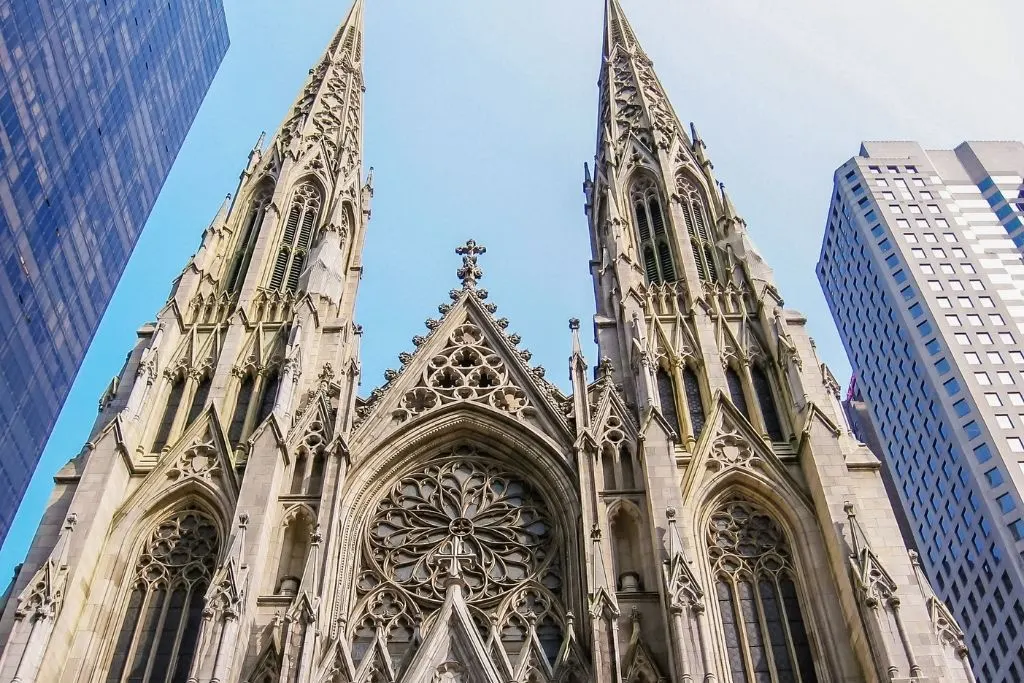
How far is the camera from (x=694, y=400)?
25828 millimetres

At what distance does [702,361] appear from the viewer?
26234 millimetres

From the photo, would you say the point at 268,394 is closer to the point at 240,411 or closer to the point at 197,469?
the point at 240,411

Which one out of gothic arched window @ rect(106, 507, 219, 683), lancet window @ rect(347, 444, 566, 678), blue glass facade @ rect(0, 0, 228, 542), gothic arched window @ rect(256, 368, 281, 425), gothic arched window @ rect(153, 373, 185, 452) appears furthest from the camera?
blue glass facade @ rect(0, 0, 228, 542)

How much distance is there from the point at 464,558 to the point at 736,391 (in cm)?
854

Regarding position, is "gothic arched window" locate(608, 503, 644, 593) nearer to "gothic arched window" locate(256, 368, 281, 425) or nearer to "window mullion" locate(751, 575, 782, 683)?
"window mullion" locate(751, 575, 782, 683)

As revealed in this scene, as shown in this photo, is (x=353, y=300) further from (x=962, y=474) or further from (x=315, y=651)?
(x=962, y=474)

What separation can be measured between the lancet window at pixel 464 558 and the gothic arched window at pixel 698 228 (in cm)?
977

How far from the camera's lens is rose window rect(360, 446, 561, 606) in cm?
2208

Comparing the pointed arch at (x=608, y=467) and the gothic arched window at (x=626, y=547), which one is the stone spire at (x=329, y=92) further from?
the gothic arched window at (x=626, y=547)

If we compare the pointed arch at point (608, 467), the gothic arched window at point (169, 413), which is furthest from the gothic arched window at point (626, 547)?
the gothic arched window at point (169, 413)

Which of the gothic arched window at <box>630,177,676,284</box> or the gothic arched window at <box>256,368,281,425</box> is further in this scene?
the gothic arched window at <box>630,177,676,284</box>

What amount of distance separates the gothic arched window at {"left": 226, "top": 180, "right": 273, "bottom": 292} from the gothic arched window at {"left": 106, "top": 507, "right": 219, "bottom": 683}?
918 cm

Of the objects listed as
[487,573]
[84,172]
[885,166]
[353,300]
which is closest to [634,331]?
[487,573]

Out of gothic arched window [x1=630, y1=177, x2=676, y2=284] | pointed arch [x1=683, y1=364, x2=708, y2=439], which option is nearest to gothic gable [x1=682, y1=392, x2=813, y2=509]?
pointed arch [x1=683, y1=364, x2=708, y2=439]
